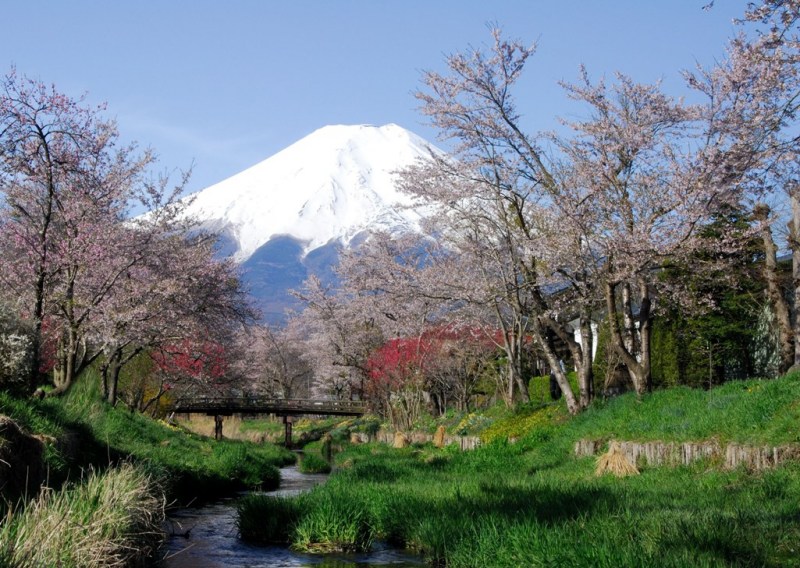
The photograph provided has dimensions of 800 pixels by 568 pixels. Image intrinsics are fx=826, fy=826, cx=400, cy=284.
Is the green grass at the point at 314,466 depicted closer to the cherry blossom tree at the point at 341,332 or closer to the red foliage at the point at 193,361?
the red foliage at the point at 193,361

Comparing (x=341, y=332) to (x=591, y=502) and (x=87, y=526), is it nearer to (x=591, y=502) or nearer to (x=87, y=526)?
(x=591, y=502)

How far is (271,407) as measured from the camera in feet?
175

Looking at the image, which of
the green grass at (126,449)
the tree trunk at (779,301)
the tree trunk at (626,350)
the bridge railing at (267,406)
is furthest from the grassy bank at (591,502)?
the bridge railing at (267,406)

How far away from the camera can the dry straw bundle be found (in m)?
13.2

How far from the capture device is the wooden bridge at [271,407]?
161 ft

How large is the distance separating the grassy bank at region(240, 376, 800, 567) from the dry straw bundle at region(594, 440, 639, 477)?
223mm

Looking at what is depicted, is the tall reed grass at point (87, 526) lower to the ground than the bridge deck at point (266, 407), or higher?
lower

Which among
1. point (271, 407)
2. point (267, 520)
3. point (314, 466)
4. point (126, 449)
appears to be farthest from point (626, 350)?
point (271, 407)

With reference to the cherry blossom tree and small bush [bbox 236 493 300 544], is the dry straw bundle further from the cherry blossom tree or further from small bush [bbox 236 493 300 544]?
the cherry blossom tree

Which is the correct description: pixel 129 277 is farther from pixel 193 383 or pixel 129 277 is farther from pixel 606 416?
pixel 193 383

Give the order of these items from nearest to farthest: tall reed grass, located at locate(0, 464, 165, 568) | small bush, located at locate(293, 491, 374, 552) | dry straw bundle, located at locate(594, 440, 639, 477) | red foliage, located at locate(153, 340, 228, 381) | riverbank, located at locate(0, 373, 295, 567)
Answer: tall reed grass, located at locate(0, 464, 165, 568), riverbank, located at locate(0, 373, 295, 567), small bush, located at locate(293, 491, 374, 552), dry straw bundle, located at locate(594, 440, 639, 477), red foliage, located at locate(153, 340, 228, 381)

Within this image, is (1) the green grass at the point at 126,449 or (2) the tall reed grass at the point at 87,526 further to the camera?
(1) the green grass at the point at 126,449

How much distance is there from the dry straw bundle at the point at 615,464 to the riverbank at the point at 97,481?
7.06 m

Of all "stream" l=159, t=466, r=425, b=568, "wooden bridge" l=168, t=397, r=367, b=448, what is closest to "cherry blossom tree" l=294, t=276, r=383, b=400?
"wooden bridge" l=168, t=397, r=367, b=448
